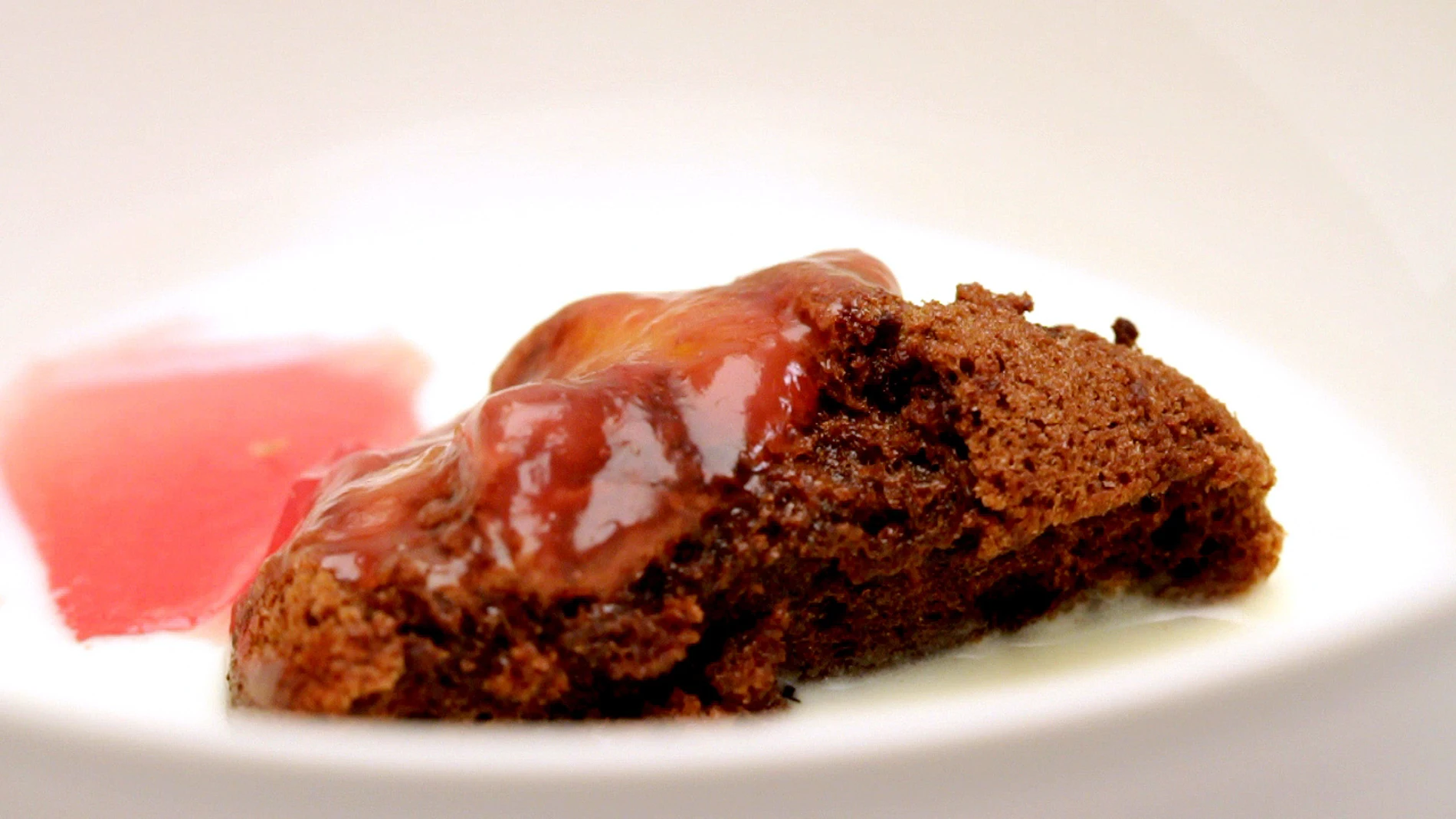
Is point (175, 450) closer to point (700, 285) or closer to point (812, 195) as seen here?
point (700, 285)

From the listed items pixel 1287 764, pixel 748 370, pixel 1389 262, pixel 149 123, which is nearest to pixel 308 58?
pixel 149 123

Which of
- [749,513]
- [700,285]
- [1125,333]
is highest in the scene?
[1125,333]

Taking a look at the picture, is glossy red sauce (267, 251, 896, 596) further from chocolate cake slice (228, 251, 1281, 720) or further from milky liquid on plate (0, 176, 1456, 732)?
milky liquid on plate (0, 176, 1456, 732)

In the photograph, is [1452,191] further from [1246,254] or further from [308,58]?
[308,58]

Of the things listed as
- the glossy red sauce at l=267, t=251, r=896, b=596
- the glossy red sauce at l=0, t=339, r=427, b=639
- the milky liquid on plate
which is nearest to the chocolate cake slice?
the glossy red sauce at l=267, t=251, r=896, b=596

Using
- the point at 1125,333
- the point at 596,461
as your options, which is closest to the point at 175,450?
the point at 596,461

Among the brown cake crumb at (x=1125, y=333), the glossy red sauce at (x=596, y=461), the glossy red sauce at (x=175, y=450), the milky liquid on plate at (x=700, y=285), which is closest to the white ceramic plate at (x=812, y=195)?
the milky liquid on plate at (x=700, y=285)

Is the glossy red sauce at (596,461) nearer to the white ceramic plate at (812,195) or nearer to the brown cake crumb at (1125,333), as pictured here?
the white ceramic plate at (812,195)
